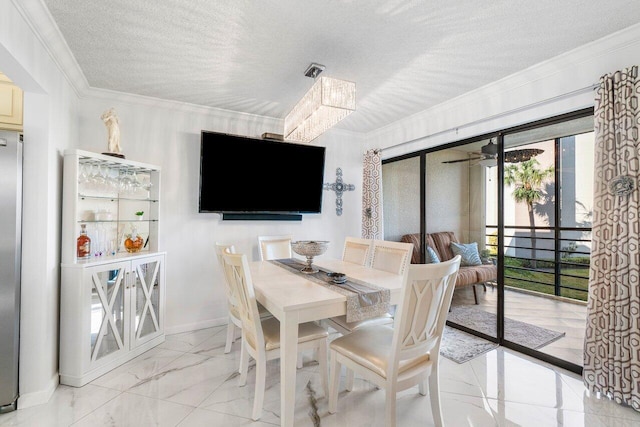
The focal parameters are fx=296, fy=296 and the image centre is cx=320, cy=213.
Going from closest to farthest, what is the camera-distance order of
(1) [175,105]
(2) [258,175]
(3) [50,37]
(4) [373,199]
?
(3) [50,37], (1) [175,105], (2) [258,175], (4) [373,199]

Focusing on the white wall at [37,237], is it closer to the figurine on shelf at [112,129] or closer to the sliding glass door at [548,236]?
the figurine on shelf at [112,129]

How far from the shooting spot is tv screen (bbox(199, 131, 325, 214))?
322 centimetres

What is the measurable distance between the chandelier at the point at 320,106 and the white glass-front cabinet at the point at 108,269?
160 cm

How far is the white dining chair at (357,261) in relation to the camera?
2.29 meters

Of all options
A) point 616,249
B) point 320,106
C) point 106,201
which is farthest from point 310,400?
point 106,201

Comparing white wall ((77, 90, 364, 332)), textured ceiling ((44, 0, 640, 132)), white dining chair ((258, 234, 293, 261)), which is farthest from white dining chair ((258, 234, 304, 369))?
textured ceiling ((44, 0, 640, 132))

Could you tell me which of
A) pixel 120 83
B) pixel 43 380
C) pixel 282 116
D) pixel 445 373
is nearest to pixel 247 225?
pixel 282 116

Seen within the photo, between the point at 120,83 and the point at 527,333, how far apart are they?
4524 millimetres

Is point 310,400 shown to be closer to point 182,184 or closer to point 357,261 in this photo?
point 357,261

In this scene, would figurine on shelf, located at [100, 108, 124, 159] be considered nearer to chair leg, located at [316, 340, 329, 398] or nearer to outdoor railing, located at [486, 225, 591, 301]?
chair leg, located at [316, 340, 329, 398]

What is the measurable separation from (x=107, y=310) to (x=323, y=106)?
2335 mm

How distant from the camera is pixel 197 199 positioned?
3.35m

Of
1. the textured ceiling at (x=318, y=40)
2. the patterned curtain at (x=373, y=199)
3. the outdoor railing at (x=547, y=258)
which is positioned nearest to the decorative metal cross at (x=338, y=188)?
the patterned curtain at (x=373, y=199)

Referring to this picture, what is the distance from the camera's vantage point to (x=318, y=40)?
2.08 m
